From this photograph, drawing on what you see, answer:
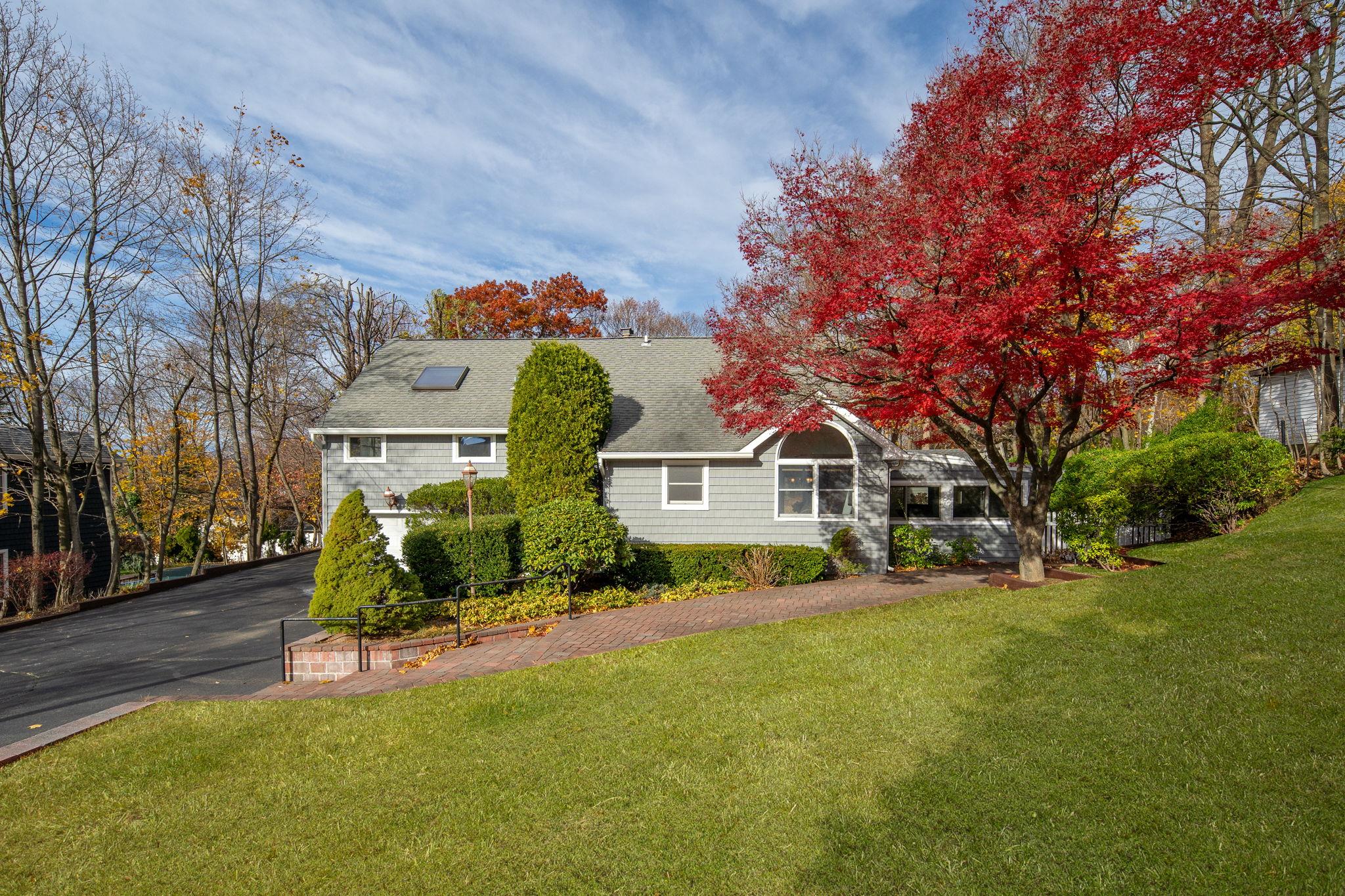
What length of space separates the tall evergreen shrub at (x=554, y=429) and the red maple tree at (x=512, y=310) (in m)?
20.2

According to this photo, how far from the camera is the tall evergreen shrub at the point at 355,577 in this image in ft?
30.0

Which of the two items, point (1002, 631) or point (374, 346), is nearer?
point (1002, 631)

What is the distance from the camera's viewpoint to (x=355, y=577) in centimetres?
926

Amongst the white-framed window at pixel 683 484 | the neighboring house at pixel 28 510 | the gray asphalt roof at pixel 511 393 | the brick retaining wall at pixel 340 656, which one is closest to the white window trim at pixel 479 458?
the gray asphalt roof at pixel 511 393

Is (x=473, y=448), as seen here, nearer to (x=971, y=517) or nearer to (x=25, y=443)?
(x=971, y=517)

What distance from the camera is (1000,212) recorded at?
7617 mm

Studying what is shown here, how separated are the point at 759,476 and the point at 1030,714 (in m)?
9.22

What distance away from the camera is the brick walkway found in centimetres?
789

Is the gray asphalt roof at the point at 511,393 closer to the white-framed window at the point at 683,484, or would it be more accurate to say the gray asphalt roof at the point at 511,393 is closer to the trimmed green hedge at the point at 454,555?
the white-framed window at the point at 683,484

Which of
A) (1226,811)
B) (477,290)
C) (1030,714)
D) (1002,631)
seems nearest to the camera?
(1226,811)

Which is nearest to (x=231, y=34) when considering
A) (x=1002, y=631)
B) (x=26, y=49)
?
(x=26, y=49)

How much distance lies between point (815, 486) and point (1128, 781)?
10.2 meters

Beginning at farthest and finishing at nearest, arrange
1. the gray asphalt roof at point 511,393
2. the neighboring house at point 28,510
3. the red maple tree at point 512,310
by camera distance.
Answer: the red maple tree at point 512,310 → the neighboring house at point 28,510 → the gray asphalt roof at point 511,393

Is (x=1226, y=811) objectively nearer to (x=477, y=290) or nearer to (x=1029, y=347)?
(x=1029, y=347)
